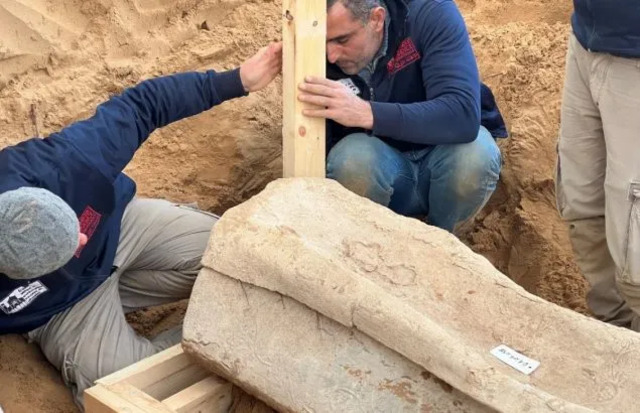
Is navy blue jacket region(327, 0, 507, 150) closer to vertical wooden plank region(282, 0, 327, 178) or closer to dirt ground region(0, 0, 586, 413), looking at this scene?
vertical wooden plank region(282, 0, 327, 178)

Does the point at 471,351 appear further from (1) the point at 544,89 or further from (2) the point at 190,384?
(1) the point at 544,89

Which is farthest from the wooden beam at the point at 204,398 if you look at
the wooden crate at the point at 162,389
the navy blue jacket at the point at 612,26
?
the navy blue jacket at the point at 612,26

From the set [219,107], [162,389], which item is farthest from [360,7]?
[162,389]

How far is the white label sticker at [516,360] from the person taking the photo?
6.34ft

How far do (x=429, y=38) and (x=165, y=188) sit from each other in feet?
3.99

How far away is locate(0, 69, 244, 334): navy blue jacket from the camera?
2.29 m

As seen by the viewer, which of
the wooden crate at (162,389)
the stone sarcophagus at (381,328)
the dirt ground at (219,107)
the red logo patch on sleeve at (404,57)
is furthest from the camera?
the dirt ground at (219,107)

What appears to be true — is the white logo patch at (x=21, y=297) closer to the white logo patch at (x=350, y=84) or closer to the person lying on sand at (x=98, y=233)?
the person lying on sand at (x=98, y=233)

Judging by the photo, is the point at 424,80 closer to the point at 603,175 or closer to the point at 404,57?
the point at 404,57

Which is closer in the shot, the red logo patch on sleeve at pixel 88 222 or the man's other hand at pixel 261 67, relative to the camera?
the red logo patch on sleeve at pixel 88 222

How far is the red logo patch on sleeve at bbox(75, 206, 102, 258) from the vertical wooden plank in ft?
2.06

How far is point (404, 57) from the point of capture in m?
2.85

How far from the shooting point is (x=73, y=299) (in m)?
2.48

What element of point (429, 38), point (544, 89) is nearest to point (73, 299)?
point (429, 38)
